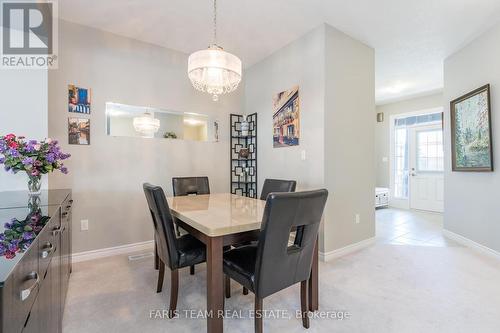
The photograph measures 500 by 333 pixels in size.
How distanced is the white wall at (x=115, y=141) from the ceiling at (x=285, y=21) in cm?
23

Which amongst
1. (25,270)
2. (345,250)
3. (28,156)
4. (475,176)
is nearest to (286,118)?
(345,250)

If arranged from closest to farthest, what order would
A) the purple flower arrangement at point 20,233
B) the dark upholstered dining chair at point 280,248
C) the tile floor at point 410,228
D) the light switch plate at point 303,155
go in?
the purple flower arrangement at point 20,233, the dark upholstered dining chair at point 280,248, the light switch plate at point 303,155, the tile floor at point 410,228

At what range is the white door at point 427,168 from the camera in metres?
5.35

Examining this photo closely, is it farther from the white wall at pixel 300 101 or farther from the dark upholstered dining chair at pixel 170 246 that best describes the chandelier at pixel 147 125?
the dark upholstered dining chair at pixel 170 246

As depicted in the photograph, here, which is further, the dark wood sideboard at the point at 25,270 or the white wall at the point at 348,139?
the white wall at the point at 348,139

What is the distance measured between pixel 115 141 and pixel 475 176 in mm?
4580

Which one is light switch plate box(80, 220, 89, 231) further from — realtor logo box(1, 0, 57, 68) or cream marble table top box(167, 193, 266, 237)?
realtor logo box(1, 0, 57, 68)

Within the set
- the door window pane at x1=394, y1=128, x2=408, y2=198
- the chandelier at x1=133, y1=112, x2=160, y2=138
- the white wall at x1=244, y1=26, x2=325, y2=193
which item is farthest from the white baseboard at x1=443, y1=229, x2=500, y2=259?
the chandelier at x1=133, y1=112, x2=160, y2=138

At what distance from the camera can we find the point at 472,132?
10.5 ft

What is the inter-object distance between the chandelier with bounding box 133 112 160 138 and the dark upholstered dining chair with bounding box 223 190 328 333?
229 centimetres

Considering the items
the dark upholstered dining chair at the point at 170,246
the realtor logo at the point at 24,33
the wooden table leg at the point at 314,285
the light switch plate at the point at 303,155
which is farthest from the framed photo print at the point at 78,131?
the wooden table leg at the point at 314,285

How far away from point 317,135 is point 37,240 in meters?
2.63

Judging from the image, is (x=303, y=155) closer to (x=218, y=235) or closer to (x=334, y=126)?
(x=334, y=126)

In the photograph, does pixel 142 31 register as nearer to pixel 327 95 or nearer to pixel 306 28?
pixel 306 28
